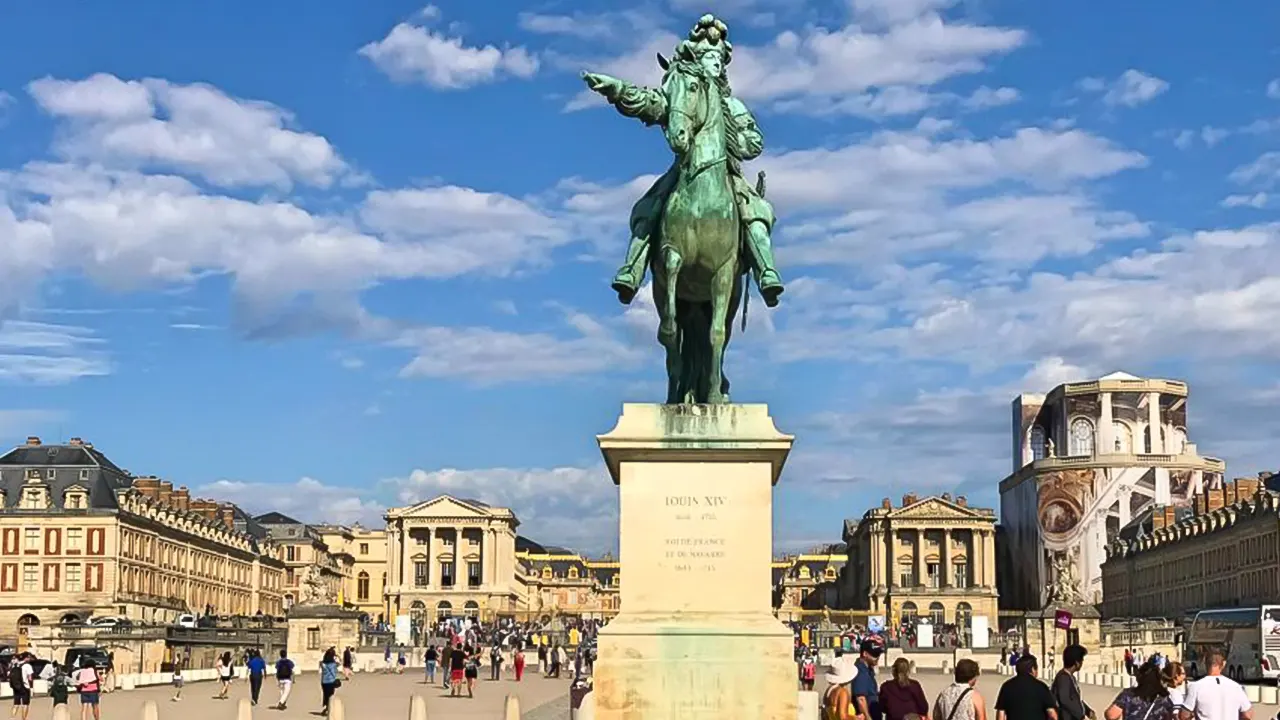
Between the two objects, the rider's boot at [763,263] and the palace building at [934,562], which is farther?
the palace building at [934,562]

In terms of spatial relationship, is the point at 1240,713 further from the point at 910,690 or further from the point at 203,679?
the point at 203,679

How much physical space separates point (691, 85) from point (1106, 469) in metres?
135

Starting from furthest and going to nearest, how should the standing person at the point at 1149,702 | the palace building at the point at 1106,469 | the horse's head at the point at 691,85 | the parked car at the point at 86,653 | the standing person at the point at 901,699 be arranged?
the palace building at the point at 1106,469, the parked car at the point at 86,653, the horse's head at the point at 691,85, the standing person at the point at 901,699, the standing person at the point at 1149,702

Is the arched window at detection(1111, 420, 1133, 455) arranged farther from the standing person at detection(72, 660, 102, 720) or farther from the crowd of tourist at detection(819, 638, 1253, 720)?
the crowd of tourist at detection(819, 638, 1253, 720)

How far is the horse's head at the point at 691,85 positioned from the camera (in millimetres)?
15453

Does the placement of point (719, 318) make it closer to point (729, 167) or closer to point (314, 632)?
point (729, 167)

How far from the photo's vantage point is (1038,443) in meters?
158

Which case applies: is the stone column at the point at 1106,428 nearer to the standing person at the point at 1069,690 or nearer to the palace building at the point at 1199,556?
the palace building at the point at 1199,556

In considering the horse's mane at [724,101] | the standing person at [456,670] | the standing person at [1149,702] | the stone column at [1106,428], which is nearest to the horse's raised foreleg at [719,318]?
the horse's mane at [724,101]

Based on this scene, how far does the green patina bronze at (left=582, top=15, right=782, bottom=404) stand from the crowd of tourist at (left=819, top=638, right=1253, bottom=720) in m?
3.00

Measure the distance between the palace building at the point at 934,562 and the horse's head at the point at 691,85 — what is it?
581 ft

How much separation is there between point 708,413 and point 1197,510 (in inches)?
4793

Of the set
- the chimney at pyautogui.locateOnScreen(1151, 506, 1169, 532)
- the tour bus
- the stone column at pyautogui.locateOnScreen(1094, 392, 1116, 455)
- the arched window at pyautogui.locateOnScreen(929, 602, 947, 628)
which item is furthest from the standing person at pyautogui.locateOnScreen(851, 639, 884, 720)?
the arched window at pyautogui.locateOnScreen(929, 602, 947, 628)

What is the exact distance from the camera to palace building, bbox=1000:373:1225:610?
146 m
